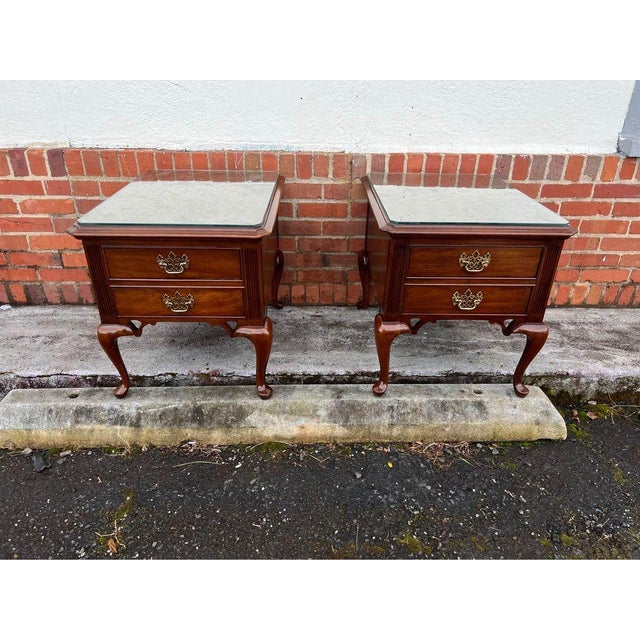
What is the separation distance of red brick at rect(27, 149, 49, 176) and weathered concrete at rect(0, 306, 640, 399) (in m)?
0.76

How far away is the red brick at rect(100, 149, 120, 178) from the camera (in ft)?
7.63

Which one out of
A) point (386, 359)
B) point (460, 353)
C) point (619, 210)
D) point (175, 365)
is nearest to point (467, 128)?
point (619, 210)

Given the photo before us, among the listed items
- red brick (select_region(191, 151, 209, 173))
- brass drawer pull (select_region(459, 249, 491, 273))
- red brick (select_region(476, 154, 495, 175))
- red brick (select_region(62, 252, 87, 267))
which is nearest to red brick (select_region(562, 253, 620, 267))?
red brick (select_region(476, 154, 495, 175))

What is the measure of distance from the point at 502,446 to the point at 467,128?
5.03 feet

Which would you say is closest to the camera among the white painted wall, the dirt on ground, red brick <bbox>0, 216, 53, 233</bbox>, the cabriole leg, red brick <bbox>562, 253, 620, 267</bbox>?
the dirt on ground

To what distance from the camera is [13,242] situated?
Result: 8.29ft

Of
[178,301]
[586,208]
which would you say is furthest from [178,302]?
[586,208]

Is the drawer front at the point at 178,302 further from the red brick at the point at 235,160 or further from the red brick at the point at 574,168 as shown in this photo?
the red brick at the point at 574,168

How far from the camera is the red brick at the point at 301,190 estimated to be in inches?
94.3

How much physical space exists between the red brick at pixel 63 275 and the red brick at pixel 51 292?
1.2 inches

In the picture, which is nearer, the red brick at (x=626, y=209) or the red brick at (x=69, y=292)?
the red brick at (x=626, y=209)

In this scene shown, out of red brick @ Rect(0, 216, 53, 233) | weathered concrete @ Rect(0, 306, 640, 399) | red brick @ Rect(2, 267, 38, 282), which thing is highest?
red brick @ Rect(0, 216, 53, 233)

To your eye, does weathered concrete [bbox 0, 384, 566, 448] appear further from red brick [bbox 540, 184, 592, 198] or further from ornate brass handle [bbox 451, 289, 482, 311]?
red brick [bbox 540, 184, 592, 198]

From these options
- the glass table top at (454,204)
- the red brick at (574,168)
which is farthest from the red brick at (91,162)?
the red brick at (574,168)
